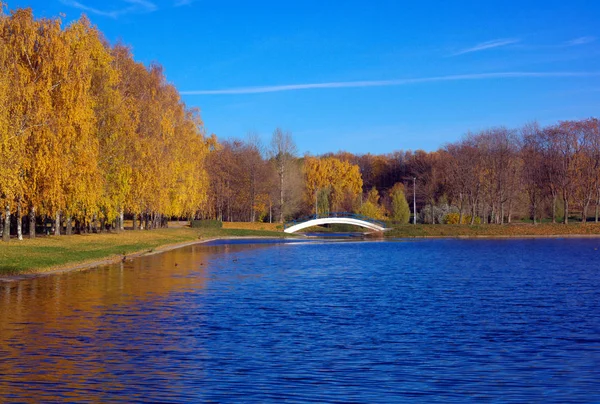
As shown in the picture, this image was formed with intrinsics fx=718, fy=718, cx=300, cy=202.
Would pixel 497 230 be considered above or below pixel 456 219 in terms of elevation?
below

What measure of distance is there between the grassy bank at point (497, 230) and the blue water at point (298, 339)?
53.4m

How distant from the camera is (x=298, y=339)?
55.3 ft

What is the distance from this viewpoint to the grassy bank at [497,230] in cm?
8594

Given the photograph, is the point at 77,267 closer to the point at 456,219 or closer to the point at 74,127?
the point at 74,127

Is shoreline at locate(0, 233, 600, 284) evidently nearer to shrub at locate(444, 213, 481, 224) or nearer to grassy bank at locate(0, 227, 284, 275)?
grassy bank at locate(0, 227, 284, 275)

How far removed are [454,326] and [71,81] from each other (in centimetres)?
3024

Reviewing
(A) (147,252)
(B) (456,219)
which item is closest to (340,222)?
(B) (456,219)

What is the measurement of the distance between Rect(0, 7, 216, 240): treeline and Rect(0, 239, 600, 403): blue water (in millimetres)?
9416

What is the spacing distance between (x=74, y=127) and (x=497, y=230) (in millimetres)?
58108

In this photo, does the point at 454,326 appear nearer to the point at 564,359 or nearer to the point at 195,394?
the point at 564,359

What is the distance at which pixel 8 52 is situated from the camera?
38.8 metres

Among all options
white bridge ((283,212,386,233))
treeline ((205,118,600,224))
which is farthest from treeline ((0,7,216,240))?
treeline ((205,118,600,224))

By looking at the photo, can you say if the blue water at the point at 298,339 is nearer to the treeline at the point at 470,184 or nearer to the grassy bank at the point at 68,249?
the grassy bank at the point at 68,249

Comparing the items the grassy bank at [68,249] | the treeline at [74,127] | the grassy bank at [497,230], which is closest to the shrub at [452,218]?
the grassy bank at [497,230]
